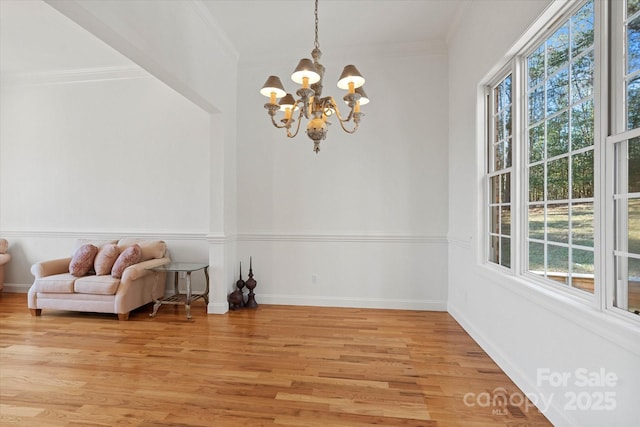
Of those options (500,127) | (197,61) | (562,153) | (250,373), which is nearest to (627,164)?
(562,153)

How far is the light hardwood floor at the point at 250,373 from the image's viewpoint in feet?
6.31

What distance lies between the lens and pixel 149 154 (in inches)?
183

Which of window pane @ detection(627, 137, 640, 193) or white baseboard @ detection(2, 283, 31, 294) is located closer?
window pane @ detection(627, 137, 640, 193)

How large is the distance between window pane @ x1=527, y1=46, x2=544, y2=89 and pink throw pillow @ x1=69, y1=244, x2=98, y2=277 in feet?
16.8

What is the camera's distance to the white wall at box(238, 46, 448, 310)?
404cm

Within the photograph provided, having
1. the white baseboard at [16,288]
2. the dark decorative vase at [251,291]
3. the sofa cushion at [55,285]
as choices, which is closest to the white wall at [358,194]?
the dark decorative vase at [251,291]

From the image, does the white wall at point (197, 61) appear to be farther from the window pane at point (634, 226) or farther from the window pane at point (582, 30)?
the window pane at point (634, 226)

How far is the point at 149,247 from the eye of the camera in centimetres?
424

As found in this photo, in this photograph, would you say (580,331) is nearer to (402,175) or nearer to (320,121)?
(320,121)

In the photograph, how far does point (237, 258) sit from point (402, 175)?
8.42 ft

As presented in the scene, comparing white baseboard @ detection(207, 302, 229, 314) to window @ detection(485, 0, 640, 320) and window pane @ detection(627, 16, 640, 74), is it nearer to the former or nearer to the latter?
window @ detection(485, 0, 640, 320)

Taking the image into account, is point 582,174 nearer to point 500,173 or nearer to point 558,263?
point 558,263

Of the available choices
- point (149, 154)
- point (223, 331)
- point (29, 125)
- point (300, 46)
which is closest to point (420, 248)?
point (223, 331)

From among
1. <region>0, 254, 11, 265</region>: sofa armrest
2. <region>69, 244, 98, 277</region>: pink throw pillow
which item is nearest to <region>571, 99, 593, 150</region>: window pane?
<region>69, 244, 98, 277</region>: pink throw pillow
